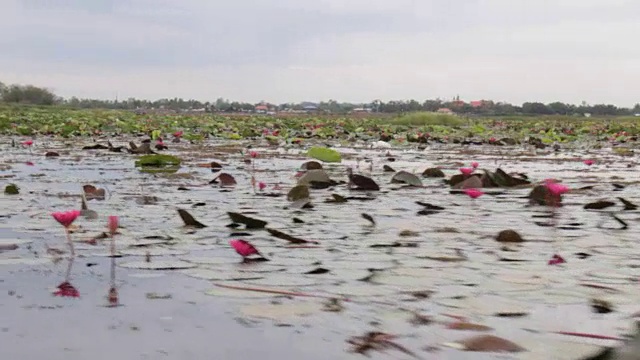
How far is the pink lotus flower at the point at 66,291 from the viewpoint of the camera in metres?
1.82

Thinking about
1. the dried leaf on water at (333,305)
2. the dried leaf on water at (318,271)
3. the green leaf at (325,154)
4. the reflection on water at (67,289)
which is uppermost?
the green leaf at (325,154)

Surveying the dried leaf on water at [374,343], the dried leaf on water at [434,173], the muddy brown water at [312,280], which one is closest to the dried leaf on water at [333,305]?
the muddy brown water at [312,280]

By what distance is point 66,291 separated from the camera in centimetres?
186

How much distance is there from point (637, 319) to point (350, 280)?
A: 710 mm

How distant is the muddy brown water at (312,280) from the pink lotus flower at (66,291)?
0.06ft

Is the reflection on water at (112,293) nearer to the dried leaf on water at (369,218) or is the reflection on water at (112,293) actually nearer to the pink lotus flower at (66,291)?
the pink lotus flower at (66,291)

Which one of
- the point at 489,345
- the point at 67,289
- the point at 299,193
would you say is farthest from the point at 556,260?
the point at 299,193

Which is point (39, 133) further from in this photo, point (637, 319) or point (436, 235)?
point (637, 319)

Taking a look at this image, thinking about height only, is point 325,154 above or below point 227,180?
above

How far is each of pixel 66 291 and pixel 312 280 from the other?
617 mm

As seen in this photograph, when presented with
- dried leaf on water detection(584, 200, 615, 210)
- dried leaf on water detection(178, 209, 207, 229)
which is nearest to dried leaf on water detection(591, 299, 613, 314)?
dried leaf on water detection(178, 209, 207, 229)

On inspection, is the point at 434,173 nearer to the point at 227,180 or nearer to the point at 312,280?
the point at 227,180

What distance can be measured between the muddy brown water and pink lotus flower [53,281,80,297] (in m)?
0.02

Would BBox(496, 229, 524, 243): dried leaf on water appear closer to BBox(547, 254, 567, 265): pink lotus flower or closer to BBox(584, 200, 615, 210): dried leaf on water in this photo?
BBox(547, 254, 567, 265): pink lotus flower
